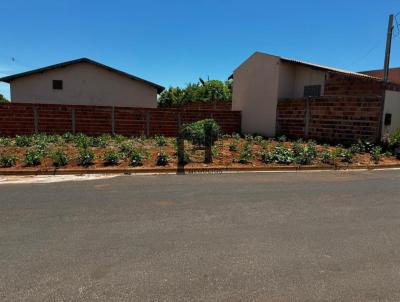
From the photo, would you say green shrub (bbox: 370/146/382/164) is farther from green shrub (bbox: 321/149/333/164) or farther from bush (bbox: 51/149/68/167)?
bush (bbox: 51/149/68/167)

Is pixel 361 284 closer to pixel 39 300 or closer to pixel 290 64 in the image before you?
pixel 39 300

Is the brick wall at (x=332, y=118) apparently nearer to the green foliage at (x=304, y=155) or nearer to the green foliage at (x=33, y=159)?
the green foliage at (x=304, y=155)

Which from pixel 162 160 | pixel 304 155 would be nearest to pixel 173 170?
pixel 162 160

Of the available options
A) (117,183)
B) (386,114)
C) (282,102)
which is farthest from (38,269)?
(282,102)

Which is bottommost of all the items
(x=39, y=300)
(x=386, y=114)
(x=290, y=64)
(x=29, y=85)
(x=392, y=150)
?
(x=39, y=300)

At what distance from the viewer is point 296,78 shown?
1891cm

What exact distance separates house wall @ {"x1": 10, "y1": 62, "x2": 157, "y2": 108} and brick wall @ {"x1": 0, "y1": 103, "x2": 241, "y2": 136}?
19.3 ft

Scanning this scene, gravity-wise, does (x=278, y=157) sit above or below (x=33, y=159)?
above

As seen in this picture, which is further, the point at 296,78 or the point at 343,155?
the point at 296,78

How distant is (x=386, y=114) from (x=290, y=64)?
6592 millimetres

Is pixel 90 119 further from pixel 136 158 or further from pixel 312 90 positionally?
pixel 312 90

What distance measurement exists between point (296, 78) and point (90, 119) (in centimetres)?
1201

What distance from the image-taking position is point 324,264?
3.52 meters

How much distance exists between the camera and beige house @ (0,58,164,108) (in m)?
21.1
